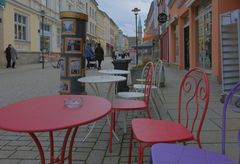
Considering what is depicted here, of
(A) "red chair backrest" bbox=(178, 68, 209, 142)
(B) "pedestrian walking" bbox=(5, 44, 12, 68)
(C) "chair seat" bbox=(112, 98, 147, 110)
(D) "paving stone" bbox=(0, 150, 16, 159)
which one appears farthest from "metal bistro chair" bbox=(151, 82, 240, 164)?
(B) "pedestrian walking" bbox=(5, 44, 12, 68)

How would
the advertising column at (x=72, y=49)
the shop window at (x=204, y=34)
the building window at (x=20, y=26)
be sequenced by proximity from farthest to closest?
the building window at (x=20, y=26) < the shop window at (x=204, y=34) < the advertising column at (x=72, y=49)

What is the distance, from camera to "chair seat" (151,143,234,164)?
6.34ft

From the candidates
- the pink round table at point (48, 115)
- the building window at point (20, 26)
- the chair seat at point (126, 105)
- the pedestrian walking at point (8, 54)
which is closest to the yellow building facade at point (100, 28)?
the building window at point (20, 26)

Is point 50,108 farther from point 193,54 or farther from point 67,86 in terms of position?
point 193,54

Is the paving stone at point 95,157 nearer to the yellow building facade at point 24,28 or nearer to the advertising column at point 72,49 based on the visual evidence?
the advertising column at point 72,49

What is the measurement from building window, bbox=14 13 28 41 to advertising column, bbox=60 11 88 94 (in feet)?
62.2

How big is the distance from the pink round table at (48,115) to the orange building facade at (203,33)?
7.49 m

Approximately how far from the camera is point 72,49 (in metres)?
7.06

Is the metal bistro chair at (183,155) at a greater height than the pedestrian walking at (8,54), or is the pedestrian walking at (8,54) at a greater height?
the pedestrian walking at (8,54)

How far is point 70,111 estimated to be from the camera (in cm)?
211

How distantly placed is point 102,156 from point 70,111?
149cm

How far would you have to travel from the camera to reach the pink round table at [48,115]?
1.77 metres

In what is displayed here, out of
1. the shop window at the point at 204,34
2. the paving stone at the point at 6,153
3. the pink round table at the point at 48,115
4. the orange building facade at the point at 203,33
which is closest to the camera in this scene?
the pink round table at the point at 48,115

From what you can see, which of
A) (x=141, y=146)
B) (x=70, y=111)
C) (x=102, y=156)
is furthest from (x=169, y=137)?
(x=102, y=156)
